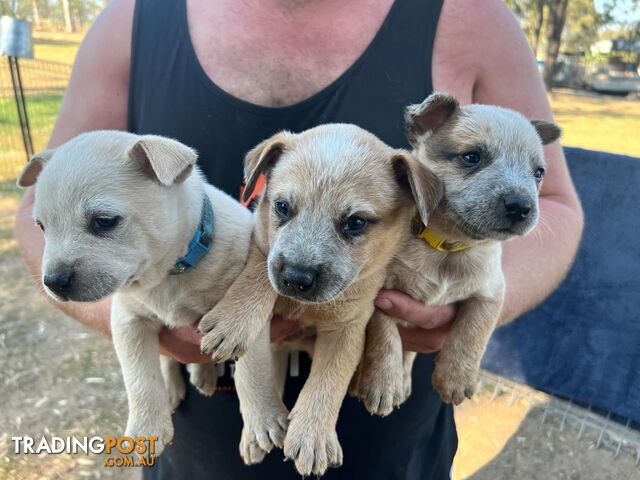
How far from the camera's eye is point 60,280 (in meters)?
1.78

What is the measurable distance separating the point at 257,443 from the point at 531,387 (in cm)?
404

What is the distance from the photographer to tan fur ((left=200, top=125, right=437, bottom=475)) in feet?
6.35

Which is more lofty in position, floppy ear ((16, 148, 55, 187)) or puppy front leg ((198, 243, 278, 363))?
floppy ear ((16, 148, 55, 187))

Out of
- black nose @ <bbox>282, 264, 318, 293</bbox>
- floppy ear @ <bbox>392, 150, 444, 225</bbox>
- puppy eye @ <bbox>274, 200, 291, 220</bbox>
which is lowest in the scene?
black nose @ <bbox>282, 264, 318, 293</bbox>

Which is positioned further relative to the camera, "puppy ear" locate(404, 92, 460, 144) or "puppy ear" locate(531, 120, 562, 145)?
"puppy ear" locate(531, 120, 562, 145)

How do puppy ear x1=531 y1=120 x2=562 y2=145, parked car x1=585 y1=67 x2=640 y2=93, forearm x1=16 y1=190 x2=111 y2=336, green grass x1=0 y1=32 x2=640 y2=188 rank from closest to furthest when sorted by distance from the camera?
puppy ear x1=531 y1=120 x2=562 y2=145 < forearm x1=16 y1=190 x2=111 y2=336 < green grass x1=0 y1=32 x2=640 y2=188 < parked car x1=585 y1=67 x2=640 y2=93

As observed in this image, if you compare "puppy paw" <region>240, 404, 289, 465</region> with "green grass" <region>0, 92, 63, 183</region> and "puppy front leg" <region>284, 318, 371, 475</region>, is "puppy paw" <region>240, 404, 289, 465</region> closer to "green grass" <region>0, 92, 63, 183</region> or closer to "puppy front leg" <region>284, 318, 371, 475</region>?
"puppy front leg" <region>284, 318, 371, 475</region>

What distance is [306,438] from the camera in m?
2.05

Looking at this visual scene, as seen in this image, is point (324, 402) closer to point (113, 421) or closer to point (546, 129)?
point (546, 129)

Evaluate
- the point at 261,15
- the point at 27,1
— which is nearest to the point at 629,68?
the point at 27,1

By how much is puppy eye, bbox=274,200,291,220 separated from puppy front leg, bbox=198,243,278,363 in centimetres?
21

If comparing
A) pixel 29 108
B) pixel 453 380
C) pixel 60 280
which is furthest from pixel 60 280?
pixel 29 108

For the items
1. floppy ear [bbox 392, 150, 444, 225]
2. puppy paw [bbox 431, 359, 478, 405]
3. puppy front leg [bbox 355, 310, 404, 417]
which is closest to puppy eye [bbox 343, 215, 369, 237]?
floppy ear [bbox 392, 150, 444, 225]

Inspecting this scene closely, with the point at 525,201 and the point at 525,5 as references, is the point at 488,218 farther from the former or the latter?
the point at 525,5
